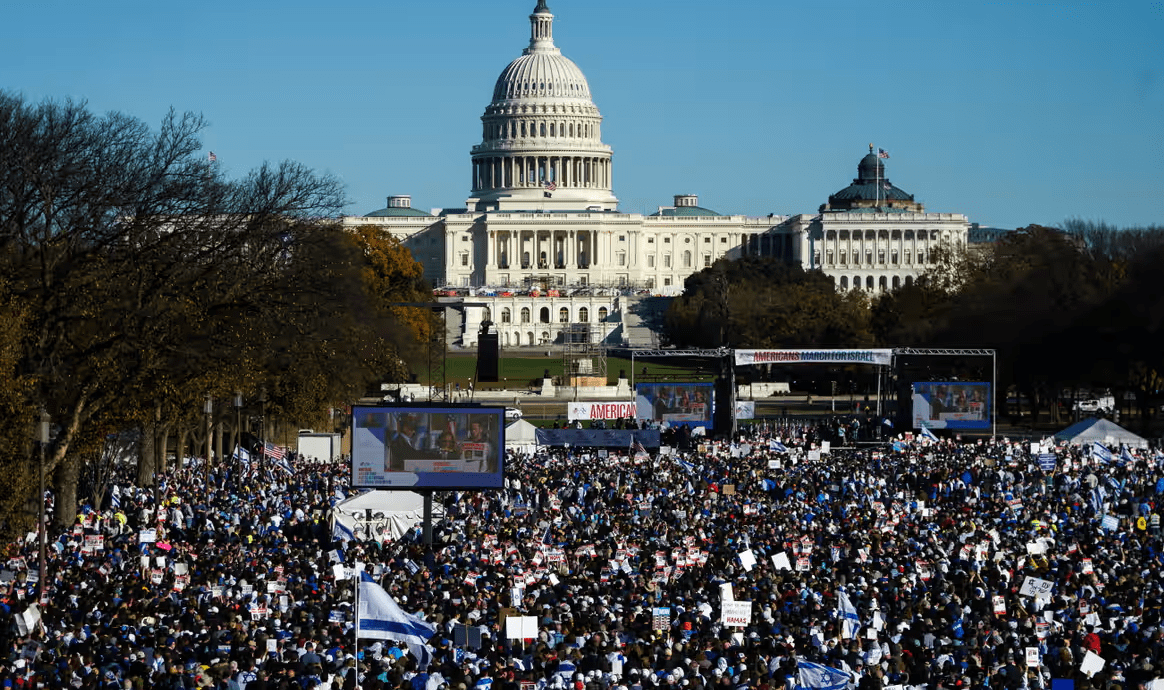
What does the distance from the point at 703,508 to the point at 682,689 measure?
16.2 metres

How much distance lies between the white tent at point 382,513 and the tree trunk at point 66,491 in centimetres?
564

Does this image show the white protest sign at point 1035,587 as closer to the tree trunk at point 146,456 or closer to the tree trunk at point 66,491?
the tree trunk at point 66,491

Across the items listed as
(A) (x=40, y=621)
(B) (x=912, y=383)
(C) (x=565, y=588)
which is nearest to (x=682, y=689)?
(C) (x=565, y=588)

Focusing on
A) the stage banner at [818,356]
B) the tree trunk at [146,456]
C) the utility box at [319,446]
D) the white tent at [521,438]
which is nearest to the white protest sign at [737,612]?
the tree trunk at [146,456]

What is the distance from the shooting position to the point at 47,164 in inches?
1569

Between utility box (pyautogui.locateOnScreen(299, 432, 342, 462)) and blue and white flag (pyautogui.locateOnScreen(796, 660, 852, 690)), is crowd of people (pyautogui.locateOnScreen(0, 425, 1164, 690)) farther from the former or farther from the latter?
utility box (pyautogui.locateOnScreen(299, 432, 342, 462))

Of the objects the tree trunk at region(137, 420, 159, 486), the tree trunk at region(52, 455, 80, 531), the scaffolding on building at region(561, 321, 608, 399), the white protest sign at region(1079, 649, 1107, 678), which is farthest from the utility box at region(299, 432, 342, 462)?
the white protest sign at region(1079, 649, 1107, 678)

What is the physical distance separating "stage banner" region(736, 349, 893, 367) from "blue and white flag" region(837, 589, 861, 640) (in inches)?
1587

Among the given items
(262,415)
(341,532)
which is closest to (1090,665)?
(341,532)

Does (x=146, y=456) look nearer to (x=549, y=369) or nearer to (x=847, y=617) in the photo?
(x=847, y=617)

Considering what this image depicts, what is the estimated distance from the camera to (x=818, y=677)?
20406mm

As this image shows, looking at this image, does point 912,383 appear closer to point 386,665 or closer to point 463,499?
point 463,499

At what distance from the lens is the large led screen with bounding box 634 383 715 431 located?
62.2 metres

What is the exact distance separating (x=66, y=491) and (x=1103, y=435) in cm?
2810
